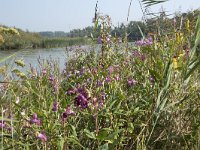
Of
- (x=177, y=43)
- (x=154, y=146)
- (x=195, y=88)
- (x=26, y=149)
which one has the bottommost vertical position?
(x=154, y=146)

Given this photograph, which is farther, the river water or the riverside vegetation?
the river water

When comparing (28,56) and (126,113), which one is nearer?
(126,113)

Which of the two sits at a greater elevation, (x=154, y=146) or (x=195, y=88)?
(x=195, y=88)

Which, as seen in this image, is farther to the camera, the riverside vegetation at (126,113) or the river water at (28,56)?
the river water at (28,56)

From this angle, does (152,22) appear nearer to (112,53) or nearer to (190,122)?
(190,122)

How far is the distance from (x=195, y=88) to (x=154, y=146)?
46cm

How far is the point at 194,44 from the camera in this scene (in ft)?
4.99

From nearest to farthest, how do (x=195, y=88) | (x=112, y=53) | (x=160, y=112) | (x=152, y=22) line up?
(x=160, y=112)
(x=195, y=88)
(x=152, y=22)
(x=112, y=53)

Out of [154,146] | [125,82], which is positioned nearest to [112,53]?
[125,82]

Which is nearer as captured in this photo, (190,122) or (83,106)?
(83,106)

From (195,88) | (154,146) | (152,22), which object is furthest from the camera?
(152,22)

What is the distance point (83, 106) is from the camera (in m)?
1.49

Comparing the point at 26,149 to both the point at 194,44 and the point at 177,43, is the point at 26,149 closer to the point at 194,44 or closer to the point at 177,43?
the point at 194,44

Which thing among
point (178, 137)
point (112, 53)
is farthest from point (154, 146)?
point (112, 53)
